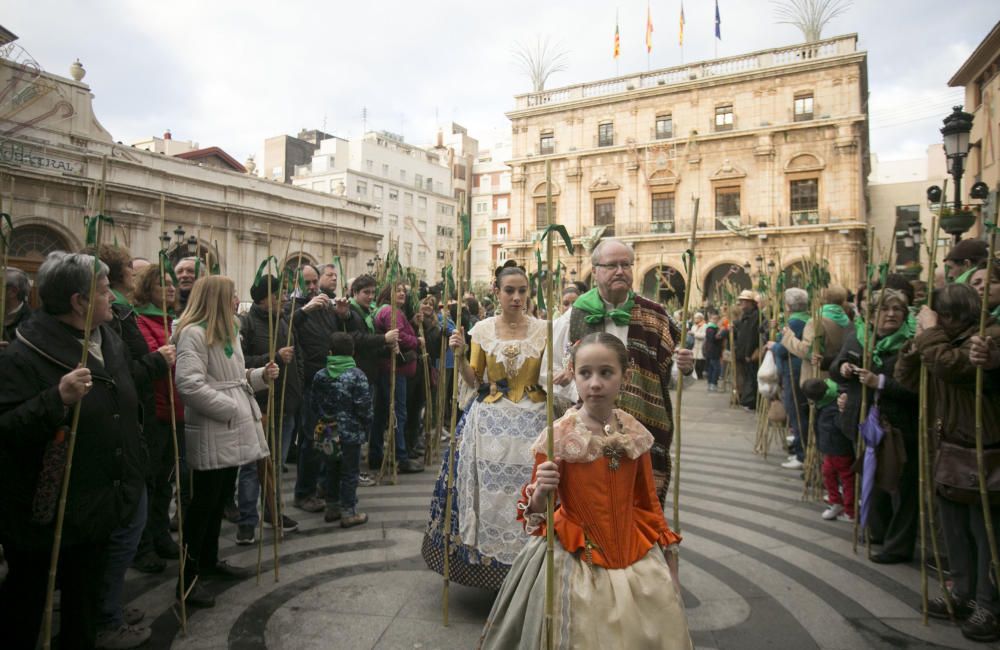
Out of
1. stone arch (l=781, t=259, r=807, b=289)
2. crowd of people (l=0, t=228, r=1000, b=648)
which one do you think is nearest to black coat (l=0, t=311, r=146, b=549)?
crowd of people (l=0, t=228, r=1000, b=648)

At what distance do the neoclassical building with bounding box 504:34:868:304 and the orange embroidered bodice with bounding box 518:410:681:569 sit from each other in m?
23.8

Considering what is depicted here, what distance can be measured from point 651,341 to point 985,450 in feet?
5.83

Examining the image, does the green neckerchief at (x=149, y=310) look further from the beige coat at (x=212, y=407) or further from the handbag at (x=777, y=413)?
the handbag at (x=777, y=413)

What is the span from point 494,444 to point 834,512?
339cm

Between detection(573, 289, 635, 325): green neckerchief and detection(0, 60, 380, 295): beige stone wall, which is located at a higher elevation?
detection(0, 60, 380, 295): beige stone wall

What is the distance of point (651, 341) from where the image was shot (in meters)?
3.06

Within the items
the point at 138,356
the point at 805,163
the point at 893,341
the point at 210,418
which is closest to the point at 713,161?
the point at 805,163

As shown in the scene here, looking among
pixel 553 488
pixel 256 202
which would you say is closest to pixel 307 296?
pixel 553 488

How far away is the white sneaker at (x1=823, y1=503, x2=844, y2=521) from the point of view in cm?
494

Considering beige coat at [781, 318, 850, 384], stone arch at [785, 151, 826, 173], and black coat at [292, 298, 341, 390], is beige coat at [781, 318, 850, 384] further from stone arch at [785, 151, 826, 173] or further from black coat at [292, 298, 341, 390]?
stone arch at [785, 151, 826, 173]

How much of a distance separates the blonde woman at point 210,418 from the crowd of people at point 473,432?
0.04ft

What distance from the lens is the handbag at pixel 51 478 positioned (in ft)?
7.29

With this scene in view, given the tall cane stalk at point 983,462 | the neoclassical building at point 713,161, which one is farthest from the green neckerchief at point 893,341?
the neoclassical building at point 713,161

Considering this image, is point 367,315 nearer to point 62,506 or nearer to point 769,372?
point 62,506
